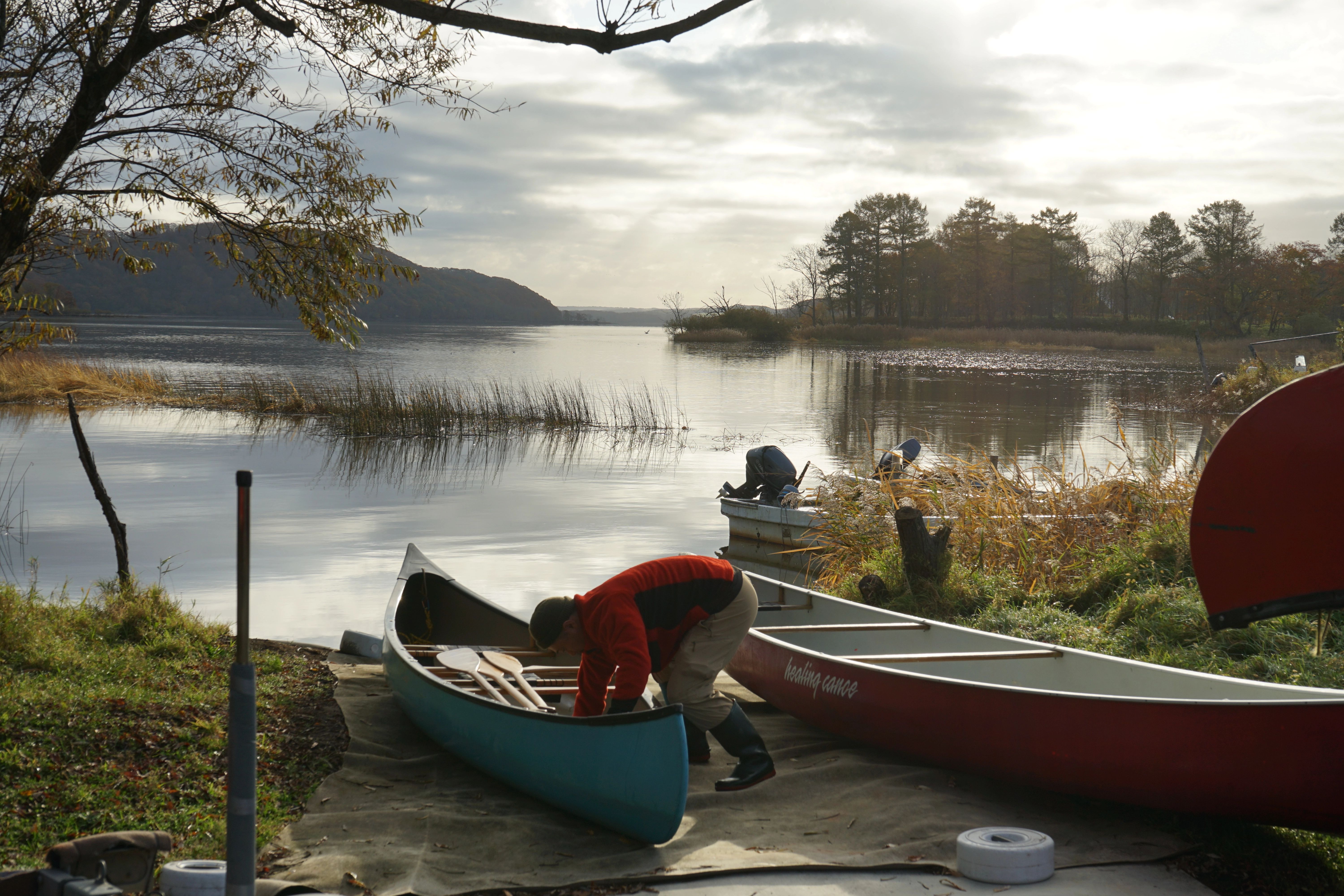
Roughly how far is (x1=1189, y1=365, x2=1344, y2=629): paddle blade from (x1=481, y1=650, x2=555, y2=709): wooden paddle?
3.47 meters

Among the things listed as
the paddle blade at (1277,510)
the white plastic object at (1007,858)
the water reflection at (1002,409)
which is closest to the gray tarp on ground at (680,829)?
the white plastic object at (1007,858)

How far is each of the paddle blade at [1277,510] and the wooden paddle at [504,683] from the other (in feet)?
11.1

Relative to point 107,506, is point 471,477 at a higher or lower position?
lower

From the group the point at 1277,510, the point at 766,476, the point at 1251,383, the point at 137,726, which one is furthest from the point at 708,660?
the point at 1251,383

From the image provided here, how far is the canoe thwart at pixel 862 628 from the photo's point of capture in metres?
6.81

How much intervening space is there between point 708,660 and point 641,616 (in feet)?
1.88

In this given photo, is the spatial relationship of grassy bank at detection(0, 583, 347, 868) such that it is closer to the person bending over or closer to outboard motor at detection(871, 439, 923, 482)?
the person bending over

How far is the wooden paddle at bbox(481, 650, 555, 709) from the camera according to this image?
19.0 feet

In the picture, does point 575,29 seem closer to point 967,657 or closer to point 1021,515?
point 967,657

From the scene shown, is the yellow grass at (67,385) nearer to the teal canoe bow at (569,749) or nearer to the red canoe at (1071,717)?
the teal canoe bow at (569,749)

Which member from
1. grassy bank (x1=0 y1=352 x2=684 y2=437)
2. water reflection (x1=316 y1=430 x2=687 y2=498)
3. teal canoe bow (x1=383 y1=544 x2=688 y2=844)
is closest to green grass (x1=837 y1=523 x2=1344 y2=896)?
teal canoe bow (x1=383 y1=544 x2=688 y2=844)

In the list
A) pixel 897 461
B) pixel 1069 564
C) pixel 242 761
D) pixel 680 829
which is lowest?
pixel 680 829

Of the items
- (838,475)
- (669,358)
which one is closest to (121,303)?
(669,358)

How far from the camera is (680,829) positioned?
4.48m
